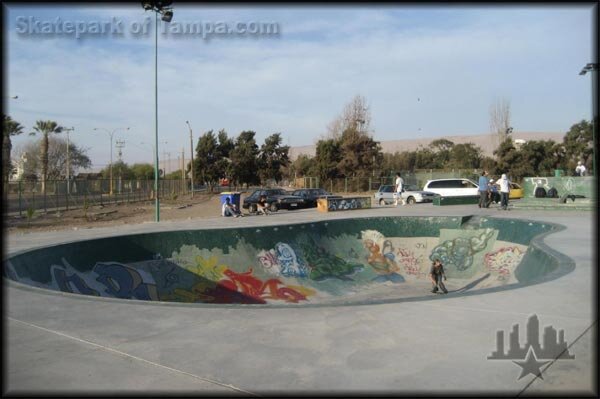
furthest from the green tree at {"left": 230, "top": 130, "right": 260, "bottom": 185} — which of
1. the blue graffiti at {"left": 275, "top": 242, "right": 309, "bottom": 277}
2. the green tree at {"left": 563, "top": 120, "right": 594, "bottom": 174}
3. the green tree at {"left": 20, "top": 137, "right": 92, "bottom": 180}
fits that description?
the blue graffiti at {"left": 275, "top": 242, "right": 309, "bottom": 277}

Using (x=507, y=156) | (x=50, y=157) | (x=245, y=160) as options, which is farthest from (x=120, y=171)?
(x=507, y=156)

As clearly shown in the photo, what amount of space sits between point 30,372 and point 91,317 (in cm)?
190

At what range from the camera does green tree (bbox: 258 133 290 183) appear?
6981cm

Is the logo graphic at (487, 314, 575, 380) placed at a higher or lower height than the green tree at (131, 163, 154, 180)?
lower

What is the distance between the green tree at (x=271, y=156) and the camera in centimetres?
6981

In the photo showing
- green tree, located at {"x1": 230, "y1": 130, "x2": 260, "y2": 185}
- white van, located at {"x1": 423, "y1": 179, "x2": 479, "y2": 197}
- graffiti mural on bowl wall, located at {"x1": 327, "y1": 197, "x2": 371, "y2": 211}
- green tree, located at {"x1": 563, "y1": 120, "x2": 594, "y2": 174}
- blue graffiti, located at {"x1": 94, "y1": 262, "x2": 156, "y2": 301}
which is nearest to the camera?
blue graffiti, located at {"x1": 94, "y1": 262, "x2": 156, "y2": 301}

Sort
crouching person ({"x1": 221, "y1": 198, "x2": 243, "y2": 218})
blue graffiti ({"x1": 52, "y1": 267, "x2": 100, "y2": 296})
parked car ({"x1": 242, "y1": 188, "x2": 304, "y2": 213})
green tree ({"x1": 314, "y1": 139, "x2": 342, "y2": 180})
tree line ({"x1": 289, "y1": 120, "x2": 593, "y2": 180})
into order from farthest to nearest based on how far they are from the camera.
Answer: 1. green tree ({"x1": 314, "y1": 139, "x2": 342, "y2": 180})
2. tree line ({"x1": 289, "y1": 120, "x2": 593, "y2": 180})
3. parked car ({"x1": 242, "y1": 188, "x2": 304, "y2": 213})
4. crouching person ({"x1": 221, "y1": 198, "x2": 243, "y2": 218})
5. blue graffiti ({"x1": 52, "y1": 267, "x2": 100, "y2": 296})

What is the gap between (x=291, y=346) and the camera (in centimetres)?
489

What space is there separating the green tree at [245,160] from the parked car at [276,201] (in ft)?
127

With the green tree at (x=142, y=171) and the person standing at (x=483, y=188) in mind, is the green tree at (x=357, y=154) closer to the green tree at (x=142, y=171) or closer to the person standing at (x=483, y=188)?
the person standing at (x=483, y=188)

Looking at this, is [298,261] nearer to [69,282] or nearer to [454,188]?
[69,282]

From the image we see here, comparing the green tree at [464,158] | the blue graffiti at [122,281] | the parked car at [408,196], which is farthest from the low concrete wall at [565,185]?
the green tree at [464,158]

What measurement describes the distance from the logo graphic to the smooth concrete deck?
0.07m

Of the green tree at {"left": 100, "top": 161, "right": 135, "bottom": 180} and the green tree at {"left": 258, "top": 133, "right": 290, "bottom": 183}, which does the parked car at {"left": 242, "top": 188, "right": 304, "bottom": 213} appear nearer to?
the green tree at {"left": 258, "top": 133, "right": 290, "bottom": 183}
